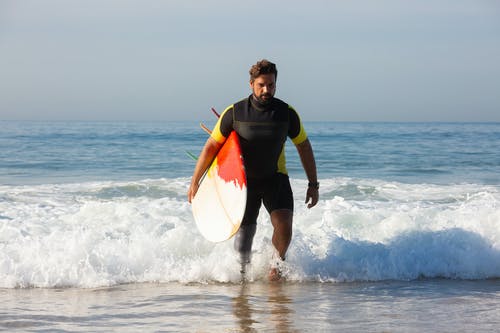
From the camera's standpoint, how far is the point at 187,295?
5289mm

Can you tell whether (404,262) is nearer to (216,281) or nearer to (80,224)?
(216,281)

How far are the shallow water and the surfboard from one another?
0.48m

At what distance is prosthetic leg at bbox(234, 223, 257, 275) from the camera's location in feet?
18.4

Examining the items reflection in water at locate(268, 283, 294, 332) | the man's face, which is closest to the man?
the man's face

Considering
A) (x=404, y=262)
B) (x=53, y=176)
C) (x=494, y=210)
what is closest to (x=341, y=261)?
(x=404, y=262)

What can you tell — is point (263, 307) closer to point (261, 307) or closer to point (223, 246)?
point (261, 307)

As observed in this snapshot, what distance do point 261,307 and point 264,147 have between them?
4.06ft

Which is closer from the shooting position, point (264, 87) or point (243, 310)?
point (243, 310)

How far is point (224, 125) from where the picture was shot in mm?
5383

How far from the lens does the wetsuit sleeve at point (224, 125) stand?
5.36 meters

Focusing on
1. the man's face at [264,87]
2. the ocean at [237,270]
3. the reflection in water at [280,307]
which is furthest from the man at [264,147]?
the ocean at [237,270]

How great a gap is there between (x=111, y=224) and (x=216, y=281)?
220cm

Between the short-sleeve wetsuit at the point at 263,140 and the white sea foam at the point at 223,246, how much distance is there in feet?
2.14

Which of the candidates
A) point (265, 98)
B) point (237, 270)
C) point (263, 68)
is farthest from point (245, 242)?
point (263, 68)
